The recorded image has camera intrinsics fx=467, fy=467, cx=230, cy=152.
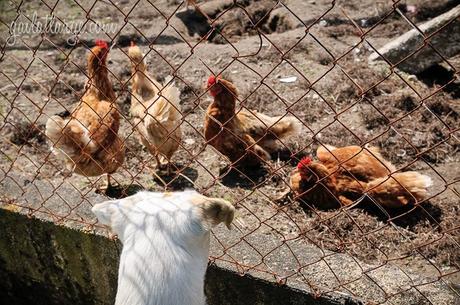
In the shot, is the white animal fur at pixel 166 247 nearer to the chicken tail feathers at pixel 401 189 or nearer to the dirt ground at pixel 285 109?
the dirt ground at pixel 285 109

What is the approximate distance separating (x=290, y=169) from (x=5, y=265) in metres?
2.66

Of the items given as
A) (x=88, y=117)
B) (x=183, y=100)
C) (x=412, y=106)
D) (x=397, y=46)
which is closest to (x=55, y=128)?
(x=88, y=117)

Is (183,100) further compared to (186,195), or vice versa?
(183,100)

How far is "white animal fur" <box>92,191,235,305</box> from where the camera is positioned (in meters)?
1.95

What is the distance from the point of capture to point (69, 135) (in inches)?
152

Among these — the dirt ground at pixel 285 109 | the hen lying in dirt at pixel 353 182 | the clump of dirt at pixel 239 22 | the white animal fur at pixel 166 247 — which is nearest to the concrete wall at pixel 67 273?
the dirt ground at pixel 285 109

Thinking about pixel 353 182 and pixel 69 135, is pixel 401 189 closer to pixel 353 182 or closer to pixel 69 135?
pixel 353 182

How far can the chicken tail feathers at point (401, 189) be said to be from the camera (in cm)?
387

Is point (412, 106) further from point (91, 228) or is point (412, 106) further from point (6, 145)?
point (6, 145)

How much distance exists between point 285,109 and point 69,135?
2.17 meters

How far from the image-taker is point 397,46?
18.3 ft

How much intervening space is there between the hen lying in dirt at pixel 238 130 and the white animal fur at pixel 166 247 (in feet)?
7.56

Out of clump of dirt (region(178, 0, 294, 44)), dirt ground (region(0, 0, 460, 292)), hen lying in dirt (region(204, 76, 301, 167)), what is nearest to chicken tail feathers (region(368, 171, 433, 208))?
dirt ground (region(0, 0, 460, 292))

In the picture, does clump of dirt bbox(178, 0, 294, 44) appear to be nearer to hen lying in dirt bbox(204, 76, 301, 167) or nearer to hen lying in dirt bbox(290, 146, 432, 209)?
hen lying in dirt bbox(204, 76, 301, 167)
